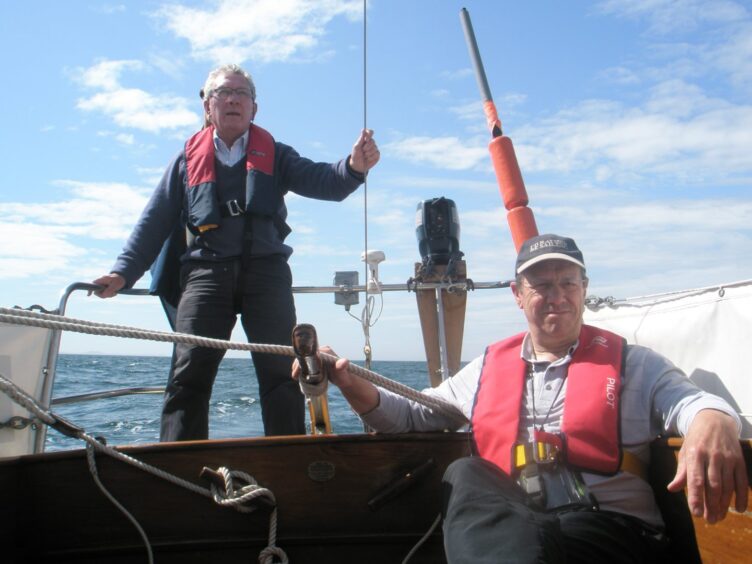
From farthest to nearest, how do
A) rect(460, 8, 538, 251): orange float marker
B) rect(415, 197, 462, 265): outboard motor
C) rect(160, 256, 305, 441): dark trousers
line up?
rect(415, 197, 462, 265): outboard motor < rect(460, 8, 538, 251): orange float marker < rect(160, 256, 305, 441): dark trousers

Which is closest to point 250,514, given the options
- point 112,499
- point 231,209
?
point 112,499

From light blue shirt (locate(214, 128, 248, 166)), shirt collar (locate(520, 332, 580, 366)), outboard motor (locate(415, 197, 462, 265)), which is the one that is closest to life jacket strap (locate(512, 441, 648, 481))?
shirt collar (locate(520, 332, 580, 366))

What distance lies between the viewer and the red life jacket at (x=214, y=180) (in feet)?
9.98

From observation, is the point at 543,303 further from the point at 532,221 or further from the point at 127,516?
the point at 127,516

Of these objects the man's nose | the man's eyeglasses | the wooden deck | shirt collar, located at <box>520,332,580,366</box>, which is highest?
the man's eyeglasses

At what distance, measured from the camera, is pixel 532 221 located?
3455 millimetres

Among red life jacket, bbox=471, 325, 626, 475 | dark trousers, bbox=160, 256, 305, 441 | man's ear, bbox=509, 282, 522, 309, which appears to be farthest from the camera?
dark trousers, bbox=160, 256, 305, 441

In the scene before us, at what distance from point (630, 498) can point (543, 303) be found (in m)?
0.67

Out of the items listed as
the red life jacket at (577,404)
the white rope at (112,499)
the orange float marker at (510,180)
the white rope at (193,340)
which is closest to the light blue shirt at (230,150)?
the white rope at (193,340)

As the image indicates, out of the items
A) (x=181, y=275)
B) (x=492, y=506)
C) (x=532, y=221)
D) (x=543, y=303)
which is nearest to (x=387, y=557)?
(x=492, y=506)

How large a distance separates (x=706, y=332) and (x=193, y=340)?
1781mm

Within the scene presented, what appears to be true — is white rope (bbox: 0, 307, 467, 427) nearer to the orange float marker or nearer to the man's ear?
the man's ear

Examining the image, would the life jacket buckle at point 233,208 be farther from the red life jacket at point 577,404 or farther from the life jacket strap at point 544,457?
the life jacket strap at point 544,457

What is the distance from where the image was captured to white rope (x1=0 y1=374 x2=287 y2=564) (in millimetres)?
2209
